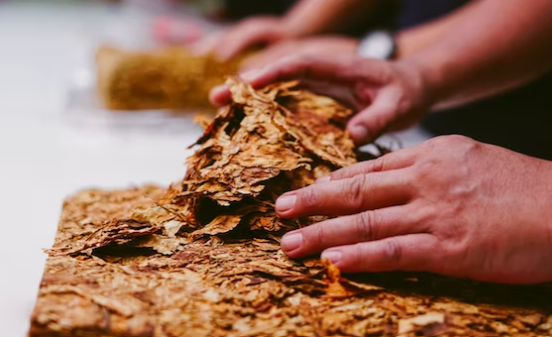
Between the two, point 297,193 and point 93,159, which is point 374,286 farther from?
point 93,159

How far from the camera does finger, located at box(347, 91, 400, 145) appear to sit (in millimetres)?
1071

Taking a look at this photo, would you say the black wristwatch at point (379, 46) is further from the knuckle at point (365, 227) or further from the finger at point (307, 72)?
the knuckle at point (365, 227)

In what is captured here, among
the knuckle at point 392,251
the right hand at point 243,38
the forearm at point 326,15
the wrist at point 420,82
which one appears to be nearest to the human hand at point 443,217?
the knuckle at point 392,251

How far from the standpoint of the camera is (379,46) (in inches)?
66.2

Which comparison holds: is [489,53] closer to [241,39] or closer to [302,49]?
[302,49]

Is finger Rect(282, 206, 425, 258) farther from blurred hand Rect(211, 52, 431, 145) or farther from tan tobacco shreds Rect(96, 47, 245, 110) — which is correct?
tan tobacco shreds Rect(96, 47, 245, 110)

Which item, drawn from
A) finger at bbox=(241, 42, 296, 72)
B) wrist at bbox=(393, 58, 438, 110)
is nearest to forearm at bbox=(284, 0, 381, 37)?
finger at bbox=(241, 42, 296, 72)

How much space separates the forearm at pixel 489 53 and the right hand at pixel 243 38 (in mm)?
760

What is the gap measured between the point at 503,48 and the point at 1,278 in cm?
98

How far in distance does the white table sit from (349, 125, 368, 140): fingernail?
19 centimetres

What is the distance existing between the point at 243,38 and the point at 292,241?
1.29 metres

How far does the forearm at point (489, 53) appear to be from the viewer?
116 centimetres

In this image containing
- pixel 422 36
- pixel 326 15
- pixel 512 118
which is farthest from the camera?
pixel 326 15

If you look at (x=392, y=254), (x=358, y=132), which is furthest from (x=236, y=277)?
(x=358, y=132)
